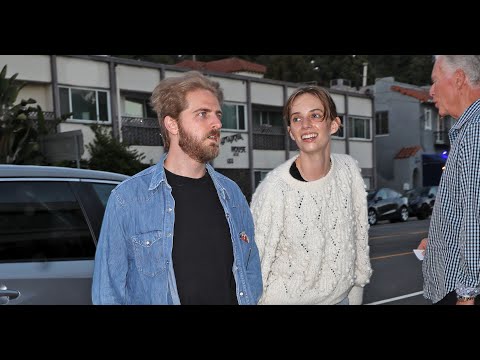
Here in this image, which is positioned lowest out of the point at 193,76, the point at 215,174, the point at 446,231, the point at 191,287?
the point at 191,287

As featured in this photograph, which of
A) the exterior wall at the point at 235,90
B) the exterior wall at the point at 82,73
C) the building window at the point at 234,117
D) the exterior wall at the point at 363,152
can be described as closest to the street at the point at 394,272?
the exterior wall at the point at 82,73

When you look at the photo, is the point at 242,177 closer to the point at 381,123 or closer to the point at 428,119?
the point at 381,123

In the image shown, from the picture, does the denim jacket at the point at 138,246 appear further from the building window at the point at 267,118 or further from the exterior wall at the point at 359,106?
the exterior wall at the point at 359,106

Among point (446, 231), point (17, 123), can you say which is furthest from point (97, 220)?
point (17, 123)

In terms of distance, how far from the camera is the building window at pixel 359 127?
36.8 m

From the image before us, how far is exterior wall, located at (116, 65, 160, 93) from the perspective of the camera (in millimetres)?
24344

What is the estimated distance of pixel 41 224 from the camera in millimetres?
3191

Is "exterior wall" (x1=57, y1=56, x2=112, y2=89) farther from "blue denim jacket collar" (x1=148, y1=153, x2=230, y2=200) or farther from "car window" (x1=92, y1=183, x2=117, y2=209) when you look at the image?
"blue denim jacket collar" (x1=148, y1=153, x2=230, y2=200)

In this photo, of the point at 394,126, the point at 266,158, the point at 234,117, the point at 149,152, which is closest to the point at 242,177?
the point at 266,158

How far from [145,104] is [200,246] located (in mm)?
24436

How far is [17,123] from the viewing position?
17.5 metres

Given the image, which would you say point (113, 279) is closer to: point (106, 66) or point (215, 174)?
point (215, 174)

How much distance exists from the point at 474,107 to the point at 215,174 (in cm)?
113

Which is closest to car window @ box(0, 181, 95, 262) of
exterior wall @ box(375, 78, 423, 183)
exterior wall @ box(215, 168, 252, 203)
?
exterior wall @ box(215, 168, 252, 203)
